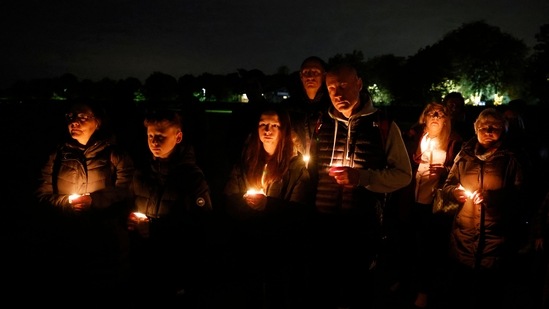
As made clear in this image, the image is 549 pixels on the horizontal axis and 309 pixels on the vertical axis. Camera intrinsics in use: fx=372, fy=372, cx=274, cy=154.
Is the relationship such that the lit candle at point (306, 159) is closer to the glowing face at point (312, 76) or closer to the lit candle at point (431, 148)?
the glowing face at point (312, 76)

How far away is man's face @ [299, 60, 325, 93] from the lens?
12.9 feet

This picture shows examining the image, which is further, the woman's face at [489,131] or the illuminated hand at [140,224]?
the woman's face at [489,131]

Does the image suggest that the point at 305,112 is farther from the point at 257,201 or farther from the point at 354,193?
the point at 257,201

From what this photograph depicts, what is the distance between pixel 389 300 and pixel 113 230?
3.11 metres

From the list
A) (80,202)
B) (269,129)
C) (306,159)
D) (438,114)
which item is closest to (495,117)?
(438,114)

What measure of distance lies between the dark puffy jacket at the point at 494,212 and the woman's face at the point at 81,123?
12.4 ft

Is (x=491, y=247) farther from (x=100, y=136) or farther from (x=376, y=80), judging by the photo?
(x=376, y=80)

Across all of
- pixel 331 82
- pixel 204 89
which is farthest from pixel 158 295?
pixel 204 89

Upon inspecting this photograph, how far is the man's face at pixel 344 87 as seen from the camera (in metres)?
2.84

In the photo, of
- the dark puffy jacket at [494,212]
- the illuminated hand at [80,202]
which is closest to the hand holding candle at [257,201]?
the illuminated hand at [80,202]

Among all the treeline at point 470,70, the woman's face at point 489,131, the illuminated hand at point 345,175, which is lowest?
the illuminated hand at point 345,175

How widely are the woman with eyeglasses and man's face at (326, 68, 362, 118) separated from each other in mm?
2198

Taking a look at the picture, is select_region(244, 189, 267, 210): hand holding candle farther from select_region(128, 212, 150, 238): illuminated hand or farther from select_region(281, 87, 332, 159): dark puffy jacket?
select_region(281, 87, 332, 159): dark puffy jacket

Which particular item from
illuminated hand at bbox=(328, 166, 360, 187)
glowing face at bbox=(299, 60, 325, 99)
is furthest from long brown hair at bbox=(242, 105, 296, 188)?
glowing face at bbox=(299, 60, 325, 99)
